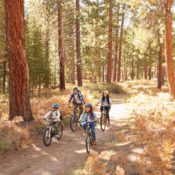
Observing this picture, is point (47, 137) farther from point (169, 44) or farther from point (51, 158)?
point (169, 44)

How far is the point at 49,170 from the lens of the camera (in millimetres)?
5496

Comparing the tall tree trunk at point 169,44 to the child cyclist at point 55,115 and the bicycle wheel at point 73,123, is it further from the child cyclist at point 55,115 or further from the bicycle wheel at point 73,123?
the child cyclist at point 55,115

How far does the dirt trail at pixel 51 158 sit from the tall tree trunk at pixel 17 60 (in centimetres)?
237

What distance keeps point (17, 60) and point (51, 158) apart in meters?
4.93

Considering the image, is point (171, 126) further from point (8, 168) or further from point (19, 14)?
point (19, 14)

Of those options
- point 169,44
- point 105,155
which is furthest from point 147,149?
point 169,44

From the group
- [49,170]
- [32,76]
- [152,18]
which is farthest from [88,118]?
[32,76]

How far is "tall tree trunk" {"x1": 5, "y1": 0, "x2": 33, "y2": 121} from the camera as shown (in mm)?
8234

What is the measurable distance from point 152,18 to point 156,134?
7.96 m

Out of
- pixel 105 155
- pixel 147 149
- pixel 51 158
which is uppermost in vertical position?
pixel 147 149

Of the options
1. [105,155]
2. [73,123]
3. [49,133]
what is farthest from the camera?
[73,123]

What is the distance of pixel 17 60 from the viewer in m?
8.52

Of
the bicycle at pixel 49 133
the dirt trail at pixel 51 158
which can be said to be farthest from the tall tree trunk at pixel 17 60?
the dirt trail at pixel 51 158

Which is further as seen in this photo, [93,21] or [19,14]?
[93,21]
